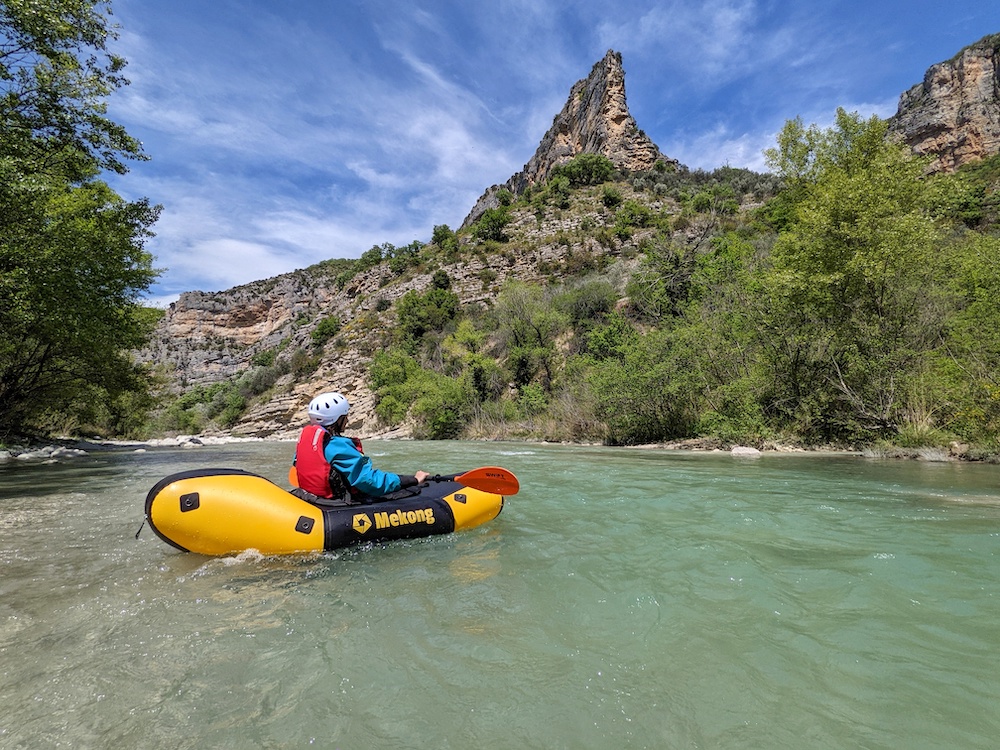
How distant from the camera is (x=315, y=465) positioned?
160 inches

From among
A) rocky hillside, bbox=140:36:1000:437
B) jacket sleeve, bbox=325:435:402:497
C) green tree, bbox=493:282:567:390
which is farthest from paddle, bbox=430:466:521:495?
rocky hillside, bbox=140:36:1000:437

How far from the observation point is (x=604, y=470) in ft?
27.0

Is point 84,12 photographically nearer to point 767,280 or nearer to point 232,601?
point 232,601

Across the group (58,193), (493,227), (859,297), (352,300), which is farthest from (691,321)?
(352,300)

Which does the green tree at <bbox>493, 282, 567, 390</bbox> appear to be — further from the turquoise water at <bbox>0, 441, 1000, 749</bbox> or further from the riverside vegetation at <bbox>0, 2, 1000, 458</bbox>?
the turquoise water at <bbox>0, 441, 1000, 749</bbox>

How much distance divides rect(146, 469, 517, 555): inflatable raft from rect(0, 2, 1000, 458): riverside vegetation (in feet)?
19.7

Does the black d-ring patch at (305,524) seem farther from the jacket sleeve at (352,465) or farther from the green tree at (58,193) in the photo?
the green tree at (58,193)

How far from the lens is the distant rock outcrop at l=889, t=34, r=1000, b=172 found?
1375 inches

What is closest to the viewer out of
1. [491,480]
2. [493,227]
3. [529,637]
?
[529,637]

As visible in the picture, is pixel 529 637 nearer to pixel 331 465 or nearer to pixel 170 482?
pixel 331 465

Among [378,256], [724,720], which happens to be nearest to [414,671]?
[724,720]

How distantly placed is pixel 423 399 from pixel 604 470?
1589 cm

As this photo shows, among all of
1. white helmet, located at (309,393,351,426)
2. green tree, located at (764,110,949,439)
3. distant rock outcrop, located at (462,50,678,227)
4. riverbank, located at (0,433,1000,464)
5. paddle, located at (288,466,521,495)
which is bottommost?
riverbank, located at (0,433,1000,464)

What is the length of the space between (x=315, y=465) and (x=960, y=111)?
53.2 meters
